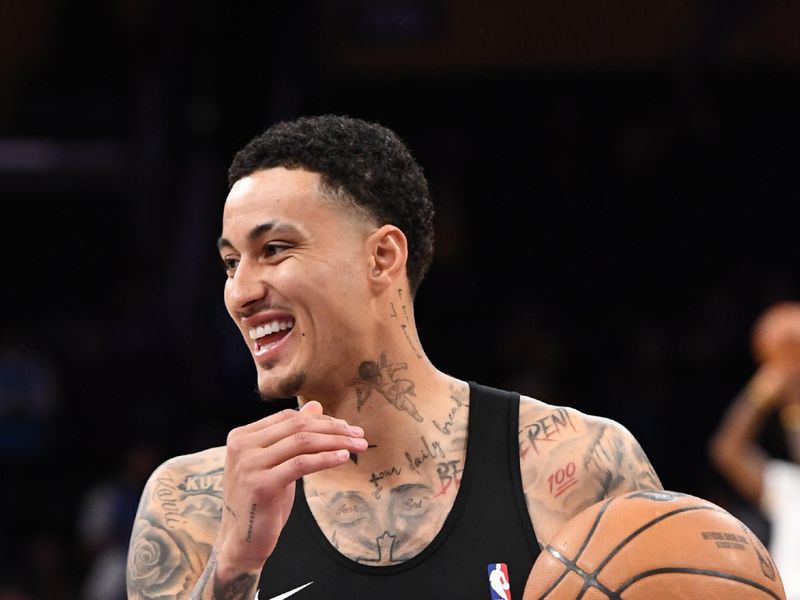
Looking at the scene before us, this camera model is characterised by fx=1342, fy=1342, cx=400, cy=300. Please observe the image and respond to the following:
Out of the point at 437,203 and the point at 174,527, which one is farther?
the point at 437,203

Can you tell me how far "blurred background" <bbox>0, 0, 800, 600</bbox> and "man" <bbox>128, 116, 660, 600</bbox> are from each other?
5346 mm

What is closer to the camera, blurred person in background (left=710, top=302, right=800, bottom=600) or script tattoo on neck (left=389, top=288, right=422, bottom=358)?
script tattoo on neck (left=389, top=288, right=422, bottom=358)

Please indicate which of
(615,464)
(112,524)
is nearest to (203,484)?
(615,464)

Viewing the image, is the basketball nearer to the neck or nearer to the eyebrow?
the neck

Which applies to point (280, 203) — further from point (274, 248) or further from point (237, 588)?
point (237, 588)

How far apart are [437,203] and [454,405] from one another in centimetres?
746

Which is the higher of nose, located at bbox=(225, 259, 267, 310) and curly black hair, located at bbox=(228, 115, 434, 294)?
curly black hair, located at bbox=(228, 115, 434, 294)

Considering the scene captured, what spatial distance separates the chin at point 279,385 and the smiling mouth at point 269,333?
0.21 feet

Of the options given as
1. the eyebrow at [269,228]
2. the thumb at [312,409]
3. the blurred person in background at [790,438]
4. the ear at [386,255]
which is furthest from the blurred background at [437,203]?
the thumb at [312,409]

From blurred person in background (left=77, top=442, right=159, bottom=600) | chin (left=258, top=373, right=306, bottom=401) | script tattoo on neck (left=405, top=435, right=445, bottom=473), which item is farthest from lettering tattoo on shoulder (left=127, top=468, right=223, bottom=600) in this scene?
blurred person in background (left=77, top=442, right=159, bottom=600)

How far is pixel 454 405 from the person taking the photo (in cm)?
318

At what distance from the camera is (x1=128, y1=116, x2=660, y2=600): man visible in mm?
2918

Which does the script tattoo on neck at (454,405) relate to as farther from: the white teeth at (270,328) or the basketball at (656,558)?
the basketball at (656,558)

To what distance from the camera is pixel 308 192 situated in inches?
119
